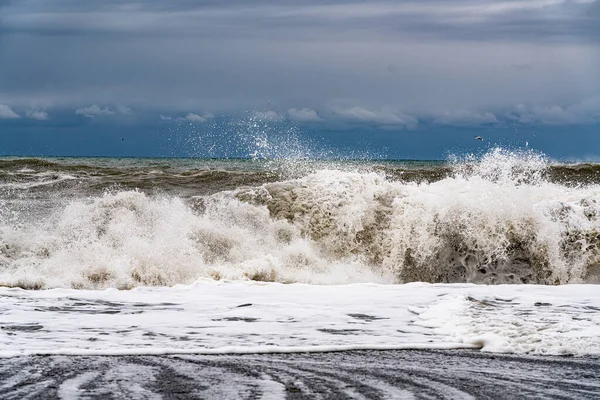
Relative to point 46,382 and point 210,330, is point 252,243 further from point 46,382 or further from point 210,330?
point 46,382

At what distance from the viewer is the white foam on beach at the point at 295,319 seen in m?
5.76

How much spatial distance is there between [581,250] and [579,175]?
44.5 feet

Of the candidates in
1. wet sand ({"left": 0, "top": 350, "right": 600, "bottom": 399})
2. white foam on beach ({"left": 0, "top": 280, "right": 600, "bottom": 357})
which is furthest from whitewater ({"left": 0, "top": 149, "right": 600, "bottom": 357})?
wet sand ({"left": 0, "top": 350, "right": 600, "bottom": 399})

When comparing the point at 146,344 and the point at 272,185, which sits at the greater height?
the point at 272,185

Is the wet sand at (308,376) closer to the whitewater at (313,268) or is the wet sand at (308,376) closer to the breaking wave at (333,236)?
the whitewater at (313,268)

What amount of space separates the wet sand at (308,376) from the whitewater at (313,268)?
0.32 metres

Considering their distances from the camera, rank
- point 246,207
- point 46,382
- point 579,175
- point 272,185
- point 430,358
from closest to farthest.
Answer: point 46,382 → point 430,358 → point 246,207 → point 272,185 → point 579,175

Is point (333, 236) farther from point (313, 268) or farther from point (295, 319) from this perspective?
point (295, 319)

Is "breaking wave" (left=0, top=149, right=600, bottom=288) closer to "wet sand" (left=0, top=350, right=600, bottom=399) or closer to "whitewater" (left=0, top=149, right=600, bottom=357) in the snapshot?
"whitewater" (left=0, top=149, right=600, bottom=357)

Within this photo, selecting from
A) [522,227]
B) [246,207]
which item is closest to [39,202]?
[246,207]

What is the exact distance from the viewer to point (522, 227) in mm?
11523

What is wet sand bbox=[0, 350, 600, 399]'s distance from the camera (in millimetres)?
4305

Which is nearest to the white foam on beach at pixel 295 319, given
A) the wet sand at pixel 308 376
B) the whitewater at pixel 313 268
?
the whitewater at pixel 313 268

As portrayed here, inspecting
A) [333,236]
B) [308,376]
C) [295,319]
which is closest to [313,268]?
[333,236]
